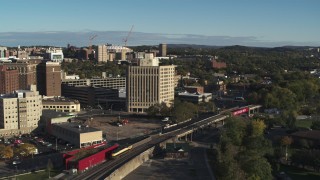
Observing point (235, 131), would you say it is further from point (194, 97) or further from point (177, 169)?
point (194, 97)

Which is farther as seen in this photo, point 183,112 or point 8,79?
point 8,79

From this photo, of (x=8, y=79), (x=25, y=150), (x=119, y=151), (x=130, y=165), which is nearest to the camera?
(x=130, y=165)

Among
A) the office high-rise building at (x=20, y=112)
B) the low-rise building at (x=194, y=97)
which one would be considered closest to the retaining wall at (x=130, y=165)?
the office high-rise building at (x=20, y=112)

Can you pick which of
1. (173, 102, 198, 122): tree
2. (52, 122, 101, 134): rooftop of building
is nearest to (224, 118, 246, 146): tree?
(173, 102, 198, 122): tree

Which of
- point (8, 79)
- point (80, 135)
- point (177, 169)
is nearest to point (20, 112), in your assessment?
point (80, 135)

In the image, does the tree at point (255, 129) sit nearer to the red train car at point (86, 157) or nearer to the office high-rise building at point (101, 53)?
the red train car at point (86, 157)
